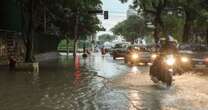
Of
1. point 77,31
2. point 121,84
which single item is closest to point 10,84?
point 121,84

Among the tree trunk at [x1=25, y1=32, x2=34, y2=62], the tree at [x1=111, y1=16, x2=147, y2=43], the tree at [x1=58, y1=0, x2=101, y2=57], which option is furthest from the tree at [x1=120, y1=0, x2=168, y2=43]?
the tree at [x1=111, y1=16, x2=147, y2=43]

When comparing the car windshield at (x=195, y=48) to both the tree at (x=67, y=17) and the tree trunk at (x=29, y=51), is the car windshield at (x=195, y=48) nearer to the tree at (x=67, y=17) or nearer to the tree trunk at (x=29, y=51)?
the tree at (x=67, y=17)

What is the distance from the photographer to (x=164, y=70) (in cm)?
1981

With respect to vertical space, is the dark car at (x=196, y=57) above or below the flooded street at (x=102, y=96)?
above

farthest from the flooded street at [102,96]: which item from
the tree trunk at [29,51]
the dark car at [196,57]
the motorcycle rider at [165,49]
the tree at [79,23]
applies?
the tree at [79,23]

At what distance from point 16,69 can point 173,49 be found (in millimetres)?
13087

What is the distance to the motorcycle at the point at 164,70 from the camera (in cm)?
1967

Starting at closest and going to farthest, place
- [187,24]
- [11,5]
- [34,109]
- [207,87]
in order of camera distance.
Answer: [34,109] → [207,87] → [11,5] → [187,24]

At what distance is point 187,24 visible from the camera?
2265 inches

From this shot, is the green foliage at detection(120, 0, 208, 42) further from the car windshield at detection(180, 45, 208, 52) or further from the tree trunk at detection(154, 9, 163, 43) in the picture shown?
the car windshield at detection(180, 45, 208, 52)

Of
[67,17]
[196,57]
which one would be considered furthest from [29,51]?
[67,17]

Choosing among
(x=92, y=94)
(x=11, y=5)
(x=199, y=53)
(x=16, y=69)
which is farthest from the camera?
(x=11, y=5)

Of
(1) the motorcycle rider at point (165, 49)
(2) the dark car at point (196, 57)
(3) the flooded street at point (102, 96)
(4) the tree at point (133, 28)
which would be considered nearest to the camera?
(3) the flooded street at point (102, 96)

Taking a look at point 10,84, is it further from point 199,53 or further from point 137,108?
point 199,53
